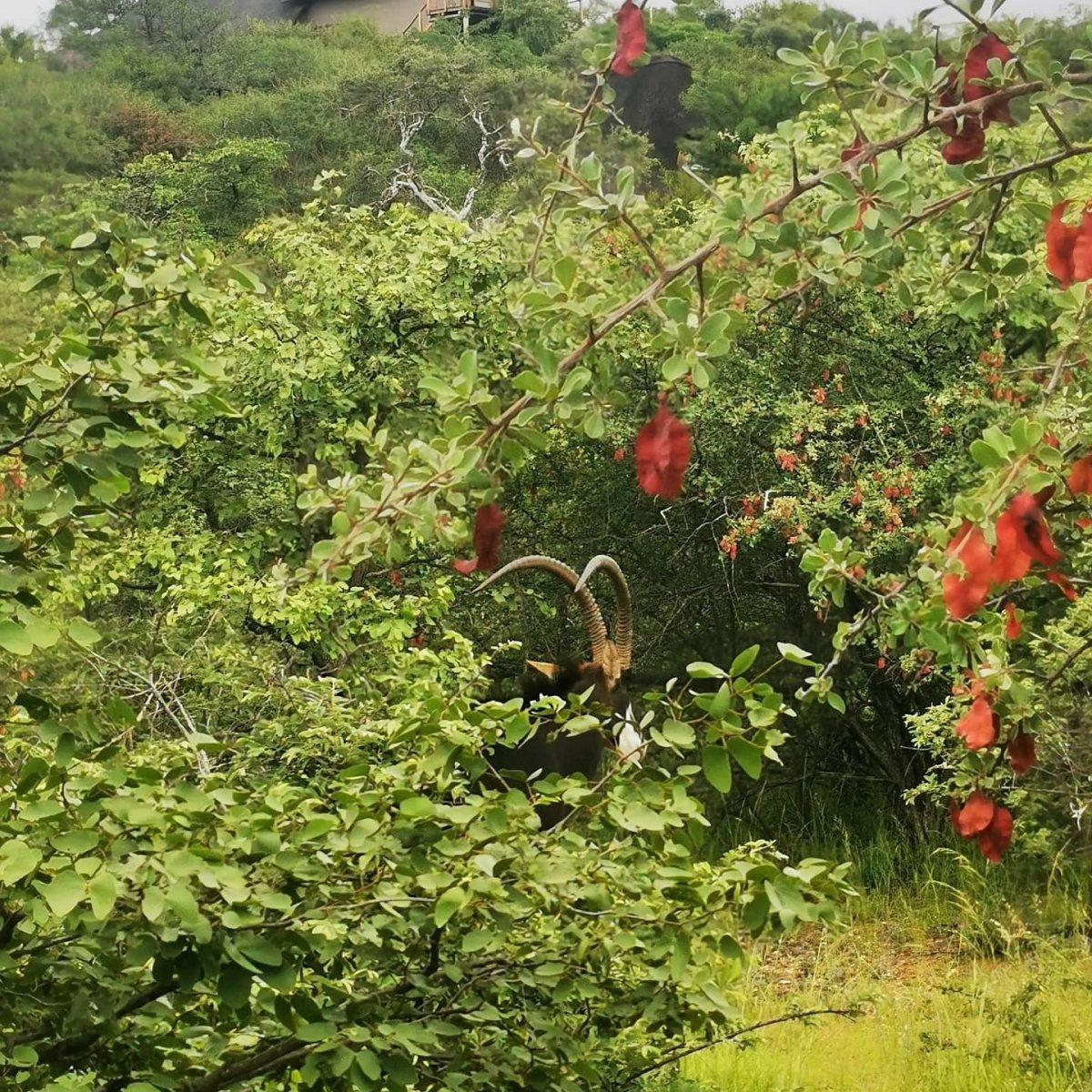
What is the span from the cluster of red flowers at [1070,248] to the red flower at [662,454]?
50 centimetres

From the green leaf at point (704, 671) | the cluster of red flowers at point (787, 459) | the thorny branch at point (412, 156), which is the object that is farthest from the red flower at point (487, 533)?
the thorny branch at point (412, 156)

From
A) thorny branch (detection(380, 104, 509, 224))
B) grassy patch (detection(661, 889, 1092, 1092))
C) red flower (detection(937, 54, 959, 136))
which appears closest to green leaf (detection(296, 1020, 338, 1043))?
red flower (detection(937, 54, 959, 136))

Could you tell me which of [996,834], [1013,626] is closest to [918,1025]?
[996,834]

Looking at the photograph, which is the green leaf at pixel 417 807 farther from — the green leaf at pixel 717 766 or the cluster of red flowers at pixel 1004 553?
the cluster of red flowers at pixel 1004 553

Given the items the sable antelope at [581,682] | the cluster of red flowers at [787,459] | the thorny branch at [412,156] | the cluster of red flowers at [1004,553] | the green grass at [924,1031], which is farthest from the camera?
the thorny branch at [412,156]

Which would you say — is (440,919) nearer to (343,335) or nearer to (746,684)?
(746,684)

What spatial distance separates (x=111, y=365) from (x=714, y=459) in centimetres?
669

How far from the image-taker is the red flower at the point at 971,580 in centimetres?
155

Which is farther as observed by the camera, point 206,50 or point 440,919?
point 206,50

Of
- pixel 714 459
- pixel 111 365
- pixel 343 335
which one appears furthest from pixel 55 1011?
pixel 714 459

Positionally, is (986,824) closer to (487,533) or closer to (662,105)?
(487,533)

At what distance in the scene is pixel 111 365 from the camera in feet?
7.80

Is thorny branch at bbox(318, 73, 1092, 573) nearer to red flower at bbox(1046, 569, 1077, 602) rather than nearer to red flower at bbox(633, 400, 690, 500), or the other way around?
red flower at bbox(633, 400, 690, 500)

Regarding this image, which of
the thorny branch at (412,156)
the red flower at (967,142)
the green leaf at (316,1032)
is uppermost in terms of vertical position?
the thorny branch at (412,156)
